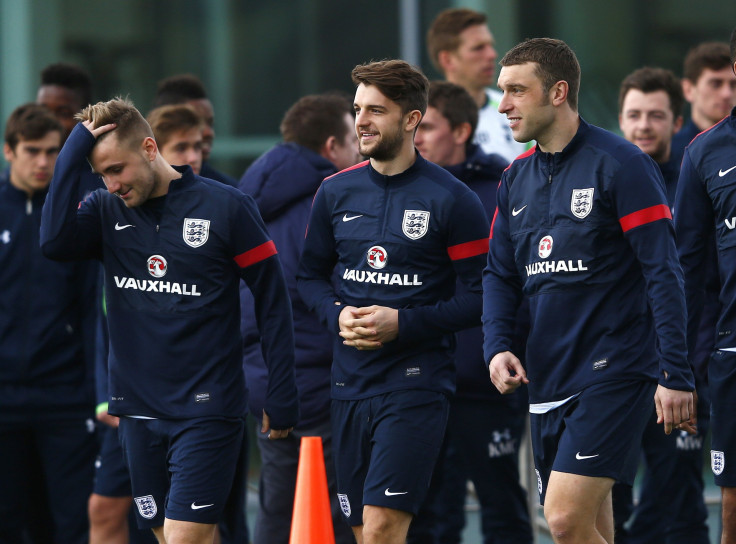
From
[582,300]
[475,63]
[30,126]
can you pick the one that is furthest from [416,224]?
[475,63]

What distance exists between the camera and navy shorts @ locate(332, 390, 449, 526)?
5.55 meters

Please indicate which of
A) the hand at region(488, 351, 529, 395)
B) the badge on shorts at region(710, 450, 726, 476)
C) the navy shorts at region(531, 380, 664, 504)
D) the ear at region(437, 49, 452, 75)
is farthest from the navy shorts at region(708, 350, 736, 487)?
the ear at region(437, 49, 452, 75)

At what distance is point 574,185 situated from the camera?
5336 mm

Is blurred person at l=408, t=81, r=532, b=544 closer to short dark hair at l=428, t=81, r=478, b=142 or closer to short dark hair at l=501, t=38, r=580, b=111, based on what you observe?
short dark hair at l=428, t=81, r=478, b=142

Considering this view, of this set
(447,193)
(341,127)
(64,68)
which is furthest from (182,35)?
(447,193)

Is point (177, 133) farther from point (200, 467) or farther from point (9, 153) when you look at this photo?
A: point (200, 467)

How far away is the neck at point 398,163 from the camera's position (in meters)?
5.84

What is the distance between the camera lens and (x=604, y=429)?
5172mm

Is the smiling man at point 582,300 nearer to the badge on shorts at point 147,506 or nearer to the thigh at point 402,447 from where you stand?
the thigh at point 402,447

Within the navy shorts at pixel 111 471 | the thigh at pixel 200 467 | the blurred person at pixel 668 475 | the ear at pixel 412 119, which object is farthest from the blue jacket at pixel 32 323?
the blurred person at pixel 668 475

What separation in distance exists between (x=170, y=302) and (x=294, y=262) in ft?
3.69

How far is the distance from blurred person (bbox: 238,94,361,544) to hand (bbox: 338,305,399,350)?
93cm

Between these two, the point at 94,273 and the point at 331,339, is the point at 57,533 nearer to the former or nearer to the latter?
the point at 94,273

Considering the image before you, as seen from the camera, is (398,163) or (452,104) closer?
(398,163)
